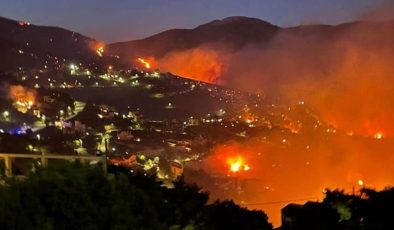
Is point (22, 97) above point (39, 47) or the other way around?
the other way around

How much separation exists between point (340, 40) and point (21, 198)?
7751cm

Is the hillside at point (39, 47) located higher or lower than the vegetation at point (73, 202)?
higher

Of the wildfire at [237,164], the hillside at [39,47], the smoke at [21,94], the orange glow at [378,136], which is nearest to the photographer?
the wildfire at [237,164]

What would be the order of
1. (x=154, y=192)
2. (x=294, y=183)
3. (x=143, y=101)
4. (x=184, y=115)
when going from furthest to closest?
(x=143, y=101)
(x=184, y=115)
(x=294, y=183)
(x=154, y=192)

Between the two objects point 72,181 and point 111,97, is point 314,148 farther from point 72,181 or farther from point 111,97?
point 72,181

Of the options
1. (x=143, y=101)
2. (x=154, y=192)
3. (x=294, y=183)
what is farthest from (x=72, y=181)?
(x=143, y=101)

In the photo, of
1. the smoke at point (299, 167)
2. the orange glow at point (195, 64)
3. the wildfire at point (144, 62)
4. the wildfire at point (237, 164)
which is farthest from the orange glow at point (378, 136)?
the wildfire at point (144, 62)

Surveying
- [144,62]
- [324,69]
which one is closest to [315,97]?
[324,69]

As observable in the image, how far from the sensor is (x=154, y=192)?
7.58 meters

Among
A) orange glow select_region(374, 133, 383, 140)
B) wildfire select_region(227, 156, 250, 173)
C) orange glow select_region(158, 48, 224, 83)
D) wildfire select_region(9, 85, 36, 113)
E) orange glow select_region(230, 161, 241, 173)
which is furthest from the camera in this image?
orange glow select_region(158, 48, 224, 83)

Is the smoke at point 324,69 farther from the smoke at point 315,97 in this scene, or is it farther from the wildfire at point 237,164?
the wildfire at point 237,164

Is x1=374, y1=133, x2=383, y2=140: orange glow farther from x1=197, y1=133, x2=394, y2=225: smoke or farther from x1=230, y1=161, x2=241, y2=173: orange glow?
x1=230, y1=161, x2=241, y2=173: orange glow

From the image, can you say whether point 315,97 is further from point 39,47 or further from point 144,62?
point 39,47

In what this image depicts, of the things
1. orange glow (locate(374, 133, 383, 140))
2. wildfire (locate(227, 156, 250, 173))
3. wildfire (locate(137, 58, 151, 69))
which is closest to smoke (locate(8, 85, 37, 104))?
wildfire (locate(227, 156, 250, 173))
